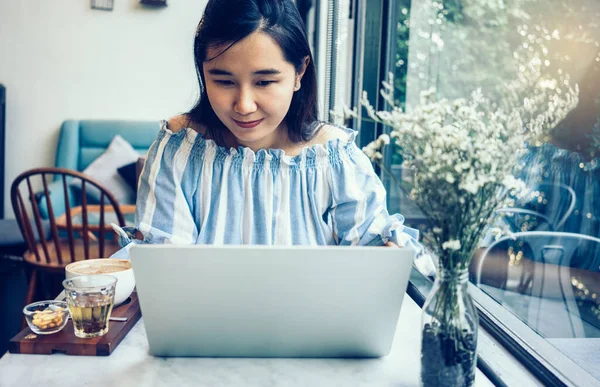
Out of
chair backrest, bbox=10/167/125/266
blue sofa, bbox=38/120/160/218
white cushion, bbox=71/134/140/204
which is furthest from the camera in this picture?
blue sofa, bbox=38/120/160/218

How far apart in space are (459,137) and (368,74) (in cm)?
141

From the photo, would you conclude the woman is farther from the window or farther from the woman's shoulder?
the window

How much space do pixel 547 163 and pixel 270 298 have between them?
61cm

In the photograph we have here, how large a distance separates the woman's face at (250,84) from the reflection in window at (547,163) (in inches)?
15.2

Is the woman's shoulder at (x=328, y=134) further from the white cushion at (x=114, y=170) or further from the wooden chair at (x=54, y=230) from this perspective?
the white cushion at (x=114, y=170)

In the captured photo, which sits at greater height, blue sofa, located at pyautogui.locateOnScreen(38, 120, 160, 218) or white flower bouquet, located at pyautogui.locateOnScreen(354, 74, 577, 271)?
white flower bouquet, located at pyautogui.locateOnScreen(354, 74, 577, 271)

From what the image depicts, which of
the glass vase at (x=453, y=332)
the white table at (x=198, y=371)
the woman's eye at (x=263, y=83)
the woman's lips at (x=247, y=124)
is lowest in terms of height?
the white table at (x=198, y=371)

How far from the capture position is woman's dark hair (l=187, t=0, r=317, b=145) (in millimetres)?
1020

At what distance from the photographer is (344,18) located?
2.18m

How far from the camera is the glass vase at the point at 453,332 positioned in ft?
2.10

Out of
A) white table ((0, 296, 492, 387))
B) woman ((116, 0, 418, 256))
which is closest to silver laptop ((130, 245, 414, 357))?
white table ((0, 296, 492, 387))

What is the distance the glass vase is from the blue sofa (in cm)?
318

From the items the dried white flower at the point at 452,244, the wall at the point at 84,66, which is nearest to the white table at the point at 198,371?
the dried white flower at the point at 452,244

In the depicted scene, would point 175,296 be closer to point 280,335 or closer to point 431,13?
point 280,335
